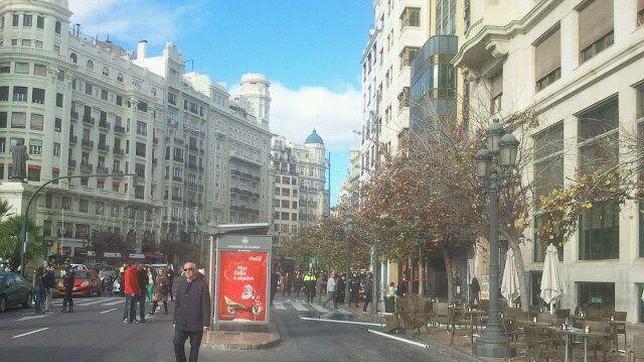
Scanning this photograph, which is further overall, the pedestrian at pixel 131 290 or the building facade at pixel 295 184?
the building facade at pixel 295 184

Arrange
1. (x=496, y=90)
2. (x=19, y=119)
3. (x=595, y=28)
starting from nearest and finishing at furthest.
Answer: (x=595, y=28) < (x=496, y=90) < (x=19, y=119)

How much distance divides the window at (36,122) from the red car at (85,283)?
41.2 meters

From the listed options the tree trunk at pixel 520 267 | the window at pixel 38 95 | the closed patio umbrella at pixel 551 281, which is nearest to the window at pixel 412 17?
the tree trunk at pixel 520 267

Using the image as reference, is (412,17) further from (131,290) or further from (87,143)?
(87,143)

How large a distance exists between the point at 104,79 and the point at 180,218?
26.5 m

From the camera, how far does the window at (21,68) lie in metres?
75.7

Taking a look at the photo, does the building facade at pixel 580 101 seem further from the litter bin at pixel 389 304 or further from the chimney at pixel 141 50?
the chimney at pixel 141 50

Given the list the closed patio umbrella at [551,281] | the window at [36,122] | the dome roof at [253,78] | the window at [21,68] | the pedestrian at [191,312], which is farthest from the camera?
the dome roof at [253,78]

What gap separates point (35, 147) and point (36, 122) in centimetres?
257

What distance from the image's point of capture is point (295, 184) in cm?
16350

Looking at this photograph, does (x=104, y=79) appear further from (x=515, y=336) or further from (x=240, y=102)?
(x=515, y=336)

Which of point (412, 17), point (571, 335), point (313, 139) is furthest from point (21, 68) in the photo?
point (313, 139)

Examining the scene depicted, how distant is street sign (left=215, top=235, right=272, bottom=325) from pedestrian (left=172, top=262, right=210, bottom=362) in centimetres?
599

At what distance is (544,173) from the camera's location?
Answer: 23.5 meters
